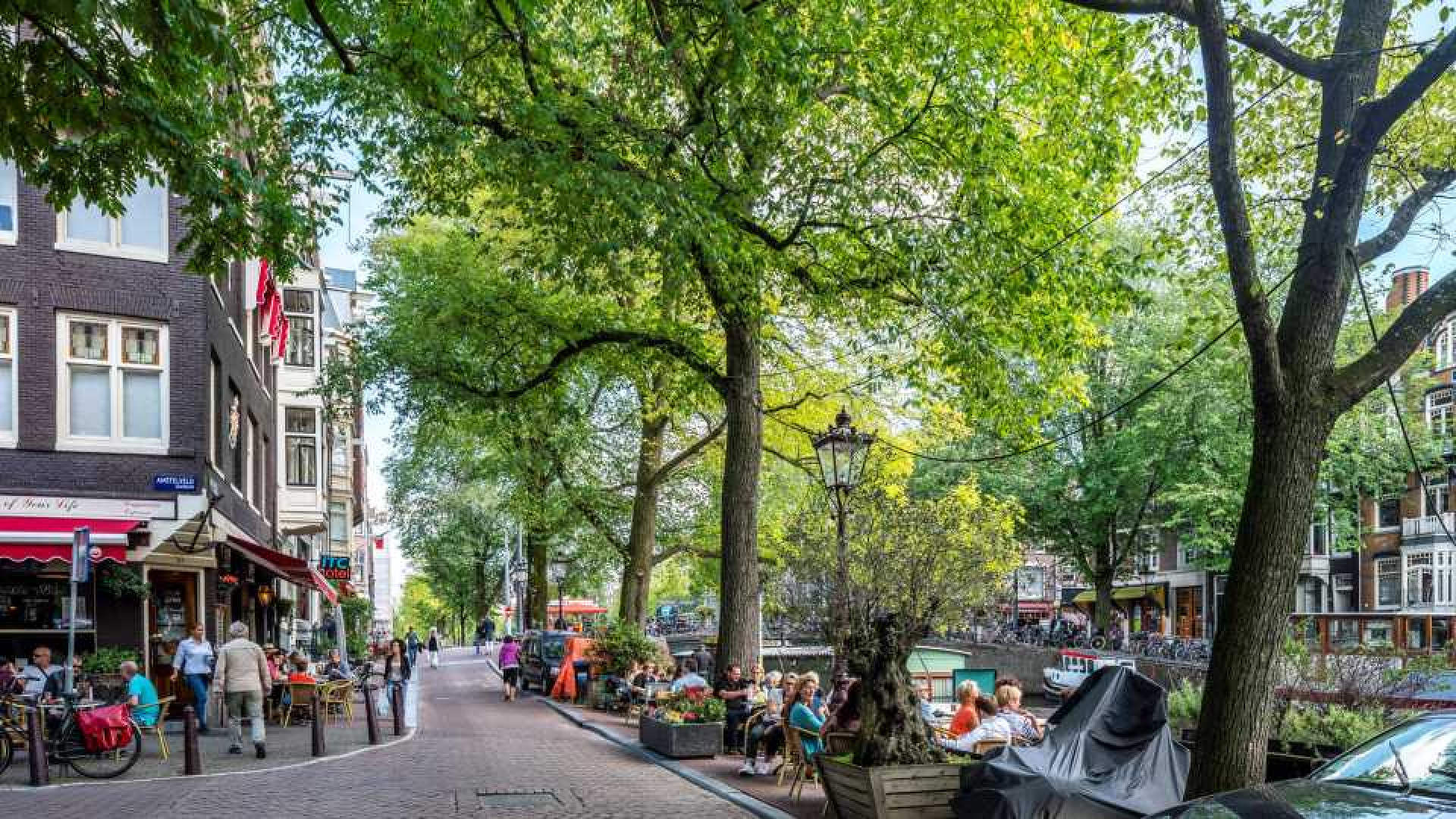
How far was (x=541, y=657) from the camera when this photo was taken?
114ft

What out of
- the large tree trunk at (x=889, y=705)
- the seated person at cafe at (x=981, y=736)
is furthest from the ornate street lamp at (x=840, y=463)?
the large tree trunk at (x=889, y=705)

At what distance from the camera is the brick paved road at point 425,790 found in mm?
11578

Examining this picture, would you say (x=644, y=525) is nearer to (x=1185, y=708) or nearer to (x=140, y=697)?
(x=140, y=697)

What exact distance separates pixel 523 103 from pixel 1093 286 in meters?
8.12

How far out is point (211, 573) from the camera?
77.8 ft

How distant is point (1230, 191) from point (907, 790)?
500 centimetres

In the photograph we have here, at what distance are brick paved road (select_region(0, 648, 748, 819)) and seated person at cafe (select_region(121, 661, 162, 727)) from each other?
2.01m

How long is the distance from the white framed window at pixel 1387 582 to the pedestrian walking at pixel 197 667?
146 feet

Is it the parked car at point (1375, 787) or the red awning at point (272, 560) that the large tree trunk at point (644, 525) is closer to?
the red awning at point (272, 560)

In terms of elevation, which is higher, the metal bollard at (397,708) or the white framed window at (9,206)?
the white framed window at (9,206)

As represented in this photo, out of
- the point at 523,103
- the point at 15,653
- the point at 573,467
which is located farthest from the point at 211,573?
the point at 523,103

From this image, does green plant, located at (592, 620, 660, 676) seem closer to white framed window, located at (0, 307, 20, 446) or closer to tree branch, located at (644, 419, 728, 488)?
tree branch, located at (644, 419, 728, 488)

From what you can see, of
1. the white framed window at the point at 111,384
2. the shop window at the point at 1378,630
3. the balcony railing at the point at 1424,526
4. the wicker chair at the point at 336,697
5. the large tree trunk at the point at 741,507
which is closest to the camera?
the large tree trunk at the point at 741,507

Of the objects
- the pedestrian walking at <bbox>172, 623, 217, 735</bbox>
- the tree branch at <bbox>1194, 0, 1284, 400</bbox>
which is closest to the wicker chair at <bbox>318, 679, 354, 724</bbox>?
the pedestrian walking at <bbox>172, 623, 217, 735</bbox>
